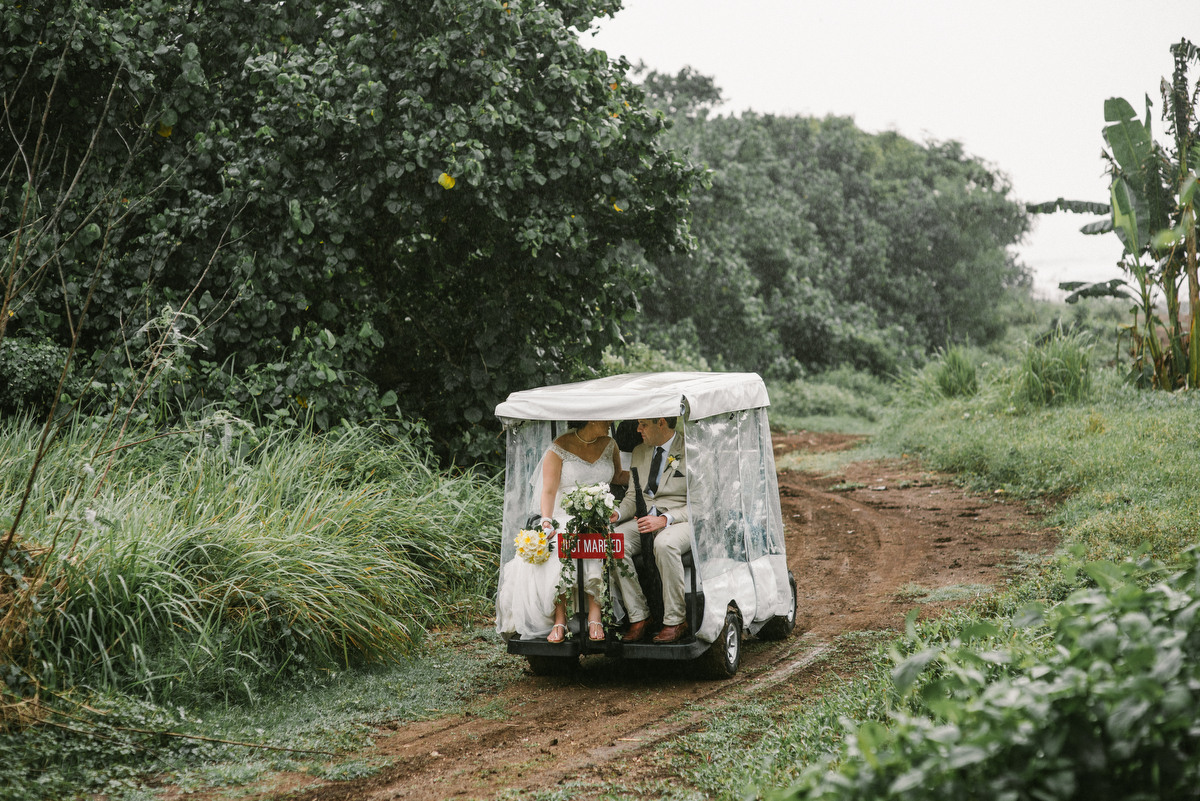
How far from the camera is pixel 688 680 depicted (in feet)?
18.8

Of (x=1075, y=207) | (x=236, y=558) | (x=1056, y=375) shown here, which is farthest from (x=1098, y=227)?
(x=236, y=558)

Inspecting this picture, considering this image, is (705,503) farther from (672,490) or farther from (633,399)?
(633,399)

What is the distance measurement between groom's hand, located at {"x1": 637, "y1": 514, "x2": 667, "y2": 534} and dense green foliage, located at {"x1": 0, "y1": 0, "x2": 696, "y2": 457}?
3.45 metres

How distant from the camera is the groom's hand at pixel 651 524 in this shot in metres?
5.66

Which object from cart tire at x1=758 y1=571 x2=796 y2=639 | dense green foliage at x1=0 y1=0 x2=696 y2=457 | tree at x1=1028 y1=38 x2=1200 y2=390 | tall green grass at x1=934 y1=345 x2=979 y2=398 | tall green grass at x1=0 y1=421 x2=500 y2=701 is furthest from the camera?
tall green grass at x1=934 y1=345 x2=979 y2=398

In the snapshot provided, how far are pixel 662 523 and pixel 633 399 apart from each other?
81 centimetres

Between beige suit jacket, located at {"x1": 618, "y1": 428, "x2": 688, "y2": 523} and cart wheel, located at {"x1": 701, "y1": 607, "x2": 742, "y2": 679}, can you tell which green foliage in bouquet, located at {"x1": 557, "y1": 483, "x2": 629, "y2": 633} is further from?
cart wheel, located at {"x1": 701, "y1": 607, "x2": 742, "y2": 679}

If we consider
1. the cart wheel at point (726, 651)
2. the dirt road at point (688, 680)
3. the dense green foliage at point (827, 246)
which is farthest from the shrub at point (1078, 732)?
the dense green foliage at point (827, 246)

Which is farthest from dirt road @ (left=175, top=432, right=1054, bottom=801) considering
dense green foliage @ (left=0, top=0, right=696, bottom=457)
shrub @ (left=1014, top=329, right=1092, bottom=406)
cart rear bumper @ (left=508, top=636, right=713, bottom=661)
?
shrub @ (left=1014, top=329, right=1092, bottom=406)

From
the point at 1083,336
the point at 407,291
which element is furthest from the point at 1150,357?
the point at 407,291

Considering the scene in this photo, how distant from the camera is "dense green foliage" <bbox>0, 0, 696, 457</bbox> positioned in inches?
322

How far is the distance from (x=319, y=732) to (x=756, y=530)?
3030 millimetres

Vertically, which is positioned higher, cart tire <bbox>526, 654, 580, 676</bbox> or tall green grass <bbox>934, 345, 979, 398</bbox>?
tall green grass <bbox>934, 345, 979, 398</bbox>

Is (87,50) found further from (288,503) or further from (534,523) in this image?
(534,523)
